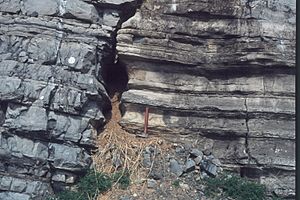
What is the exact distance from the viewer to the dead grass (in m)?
7.14

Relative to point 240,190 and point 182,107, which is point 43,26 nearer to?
point 182,107

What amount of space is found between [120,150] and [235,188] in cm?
192

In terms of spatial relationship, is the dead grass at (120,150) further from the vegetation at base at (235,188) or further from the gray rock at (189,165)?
the vegetation at base at (235,188)

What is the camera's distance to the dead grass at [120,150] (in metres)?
7.14

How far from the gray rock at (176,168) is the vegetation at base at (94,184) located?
0.70m

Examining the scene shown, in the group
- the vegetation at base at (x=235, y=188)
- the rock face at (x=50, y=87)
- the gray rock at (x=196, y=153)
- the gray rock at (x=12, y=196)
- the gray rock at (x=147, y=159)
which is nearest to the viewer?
the gray rock at (x=12, y=196)

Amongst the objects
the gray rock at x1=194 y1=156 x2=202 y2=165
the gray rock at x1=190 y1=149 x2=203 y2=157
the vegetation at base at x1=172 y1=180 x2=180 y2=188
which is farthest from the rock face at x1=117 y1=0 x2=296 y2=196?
the vegetation at base at x1=172 y1=180 x2=180 y2=188

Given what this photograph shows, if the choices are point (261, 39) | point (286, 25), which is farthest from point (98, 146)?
point (286, 25)

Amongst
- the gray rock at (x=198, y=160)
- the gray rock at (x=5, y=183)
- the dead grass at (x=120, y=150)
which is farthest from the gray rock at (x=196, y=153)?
the gray rock at (x=5, y=183)

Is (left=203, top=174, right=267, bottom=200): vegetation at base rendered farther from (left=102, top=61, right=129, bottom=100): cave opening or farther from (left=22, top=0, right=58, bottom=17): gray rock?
(left=22, top=0, right=58, bottom=17): gray rock

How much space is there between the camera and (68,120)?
23.6 feet

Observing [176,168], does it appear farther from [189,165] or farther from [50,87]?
A: [50,87]

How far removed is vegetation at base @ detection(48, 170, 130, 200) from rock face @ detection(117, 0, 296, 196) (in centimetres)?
106

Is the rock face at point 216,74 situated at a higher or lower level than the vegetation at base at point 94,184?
higher
